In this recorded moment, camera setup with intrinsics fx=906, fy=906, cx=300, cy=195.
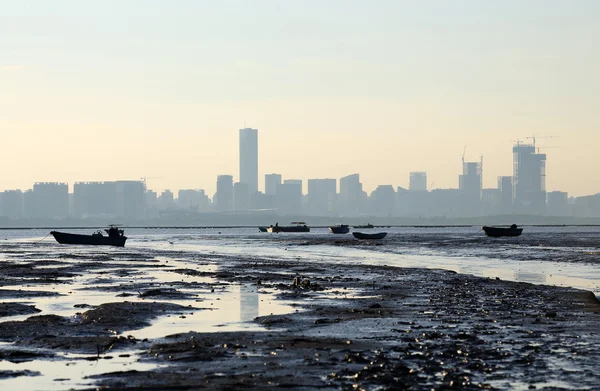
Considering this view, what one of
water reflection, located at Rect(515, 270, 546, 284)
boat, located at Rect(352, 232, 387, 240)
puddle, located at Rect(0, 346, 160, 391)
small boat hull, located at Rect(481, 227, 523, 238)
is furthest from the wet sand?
small boat hull, located at Rect(481, 227, 523, 238)

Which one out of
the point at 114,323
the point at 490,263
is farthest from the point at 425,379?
the point at 490,263

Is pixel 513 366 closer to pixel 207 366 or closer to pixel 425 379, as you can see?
pixel 425 379

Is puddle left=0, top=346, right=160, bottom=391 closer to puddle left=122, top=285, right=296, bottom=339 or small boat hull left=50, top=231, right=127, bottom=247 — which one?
puddle left=122, top=285, right=296, bottom=339

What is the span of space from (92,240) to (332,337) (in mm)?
100098

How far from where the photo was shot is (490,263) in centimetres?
7088

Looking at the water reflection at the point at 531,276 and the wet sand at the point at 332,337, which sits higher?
the wet sand at the point at 332,337

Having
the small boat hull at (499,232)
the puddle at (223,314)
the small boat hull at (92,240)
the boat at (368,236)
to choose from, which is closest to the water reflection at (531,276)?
the puddle at (223,314)

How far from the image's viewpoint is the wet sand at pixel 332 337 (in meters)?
17.8

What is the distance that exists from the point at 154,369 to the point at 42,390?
8.67 feet

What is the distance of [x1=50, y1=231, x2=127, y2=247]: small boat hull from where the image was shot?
114500 millimetres

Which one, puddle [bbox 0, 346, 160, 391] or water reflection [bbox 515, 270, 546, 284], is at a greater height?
puddle [bbox 0, 346, 160, 391]

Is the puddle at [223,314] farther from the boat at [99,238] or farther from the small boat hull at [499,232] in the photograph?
the small boat hull at [499,232]

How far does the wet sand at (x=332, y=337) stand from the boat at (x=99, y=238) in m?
69.9

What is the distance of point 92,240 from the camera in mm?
120062
